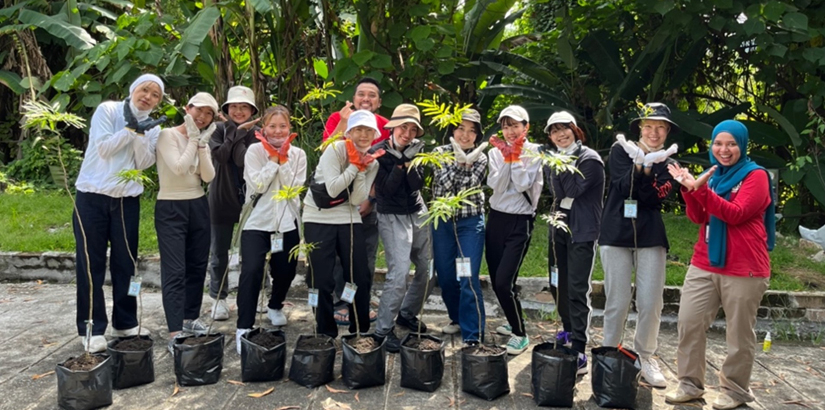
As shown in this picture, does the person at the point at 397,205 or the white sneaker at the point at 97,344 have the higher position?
the person at the point at 397,205

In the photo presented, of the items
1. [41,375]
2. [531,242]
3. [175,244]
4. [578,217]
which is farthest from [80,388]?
[531,242]

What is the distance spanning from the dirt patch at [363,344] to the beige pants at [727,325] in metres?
1.85

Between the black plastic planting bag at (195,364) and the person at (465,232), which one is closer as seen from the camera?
the black plastic planting bag at (195,364)

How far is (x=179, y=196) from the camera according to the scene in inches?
171

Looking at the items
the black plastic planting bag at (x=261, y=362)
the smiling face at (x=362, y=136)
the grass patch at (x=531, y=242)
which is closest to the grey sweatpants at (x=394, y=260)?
the smiling face at (x=362, y=136)

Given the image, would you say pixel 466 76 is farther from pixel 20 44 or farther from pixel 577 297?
pixel 20 44

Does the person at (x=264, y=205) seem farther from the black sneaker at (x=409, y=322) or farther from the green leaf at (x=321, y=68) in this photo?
the green leaf at (x=321, y=68)

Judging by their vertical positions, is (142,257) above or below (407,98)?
below

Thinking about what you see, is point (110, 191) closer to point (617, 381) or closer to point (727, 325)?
point (617, 381)

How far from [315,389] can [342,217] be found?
1.15m

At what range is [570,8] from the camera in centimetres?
818

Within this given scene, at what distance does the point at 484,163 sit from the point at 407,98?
8.61 feet

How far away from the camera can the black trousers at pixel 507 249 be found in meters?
4.28

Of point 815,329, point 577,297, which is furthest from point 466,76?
point 815,329
